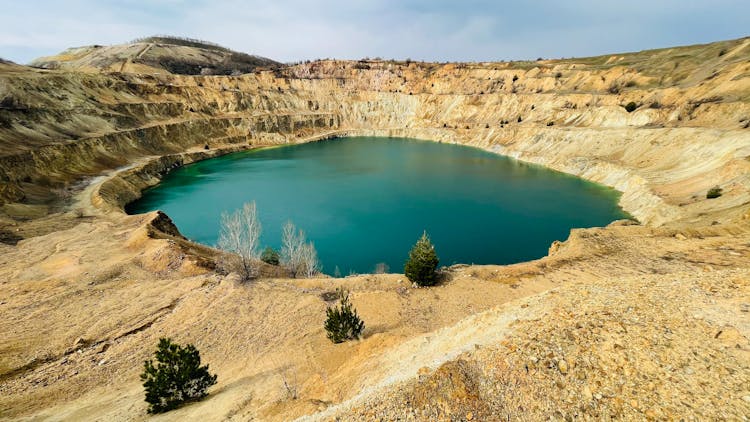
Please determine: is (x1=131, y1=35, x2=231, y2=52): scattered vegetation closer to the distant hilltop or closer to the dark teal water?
the distant hilltop

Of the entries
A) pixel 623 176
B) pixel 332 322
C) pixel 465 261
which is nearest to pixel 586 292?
pixel 332 322

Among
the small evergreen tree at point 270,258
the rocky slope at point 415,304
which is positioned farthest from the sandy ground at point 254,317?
the small evergreen tree at point 270,258

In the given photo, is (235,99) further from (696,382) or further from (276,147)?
(696,382)

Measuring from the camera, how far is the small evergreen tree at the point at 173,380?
1034cm

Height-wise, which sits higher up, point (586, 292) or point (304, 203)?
point (586, 292)

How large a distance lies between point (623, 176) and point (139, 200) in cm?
6407

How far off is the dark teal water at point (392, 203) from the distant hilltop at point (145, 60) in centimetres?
7028

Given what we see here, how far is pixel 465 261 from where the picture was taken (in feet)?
94.5

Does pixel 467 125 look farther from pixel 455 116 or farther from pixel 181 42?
pixel 181 42

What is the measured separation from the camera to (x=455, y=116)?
314 feet

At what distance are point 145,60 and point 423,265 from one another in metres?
139

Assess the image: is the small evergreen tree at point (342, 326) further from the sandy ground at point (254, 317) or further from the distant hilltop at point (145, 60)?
the distant hilltop at point (145, 60)

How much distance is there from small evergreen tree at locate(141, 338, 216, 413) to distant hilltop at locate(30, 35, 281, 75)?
4777 inches

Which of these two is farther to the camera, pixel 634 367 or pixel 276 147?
pixel 276 147
